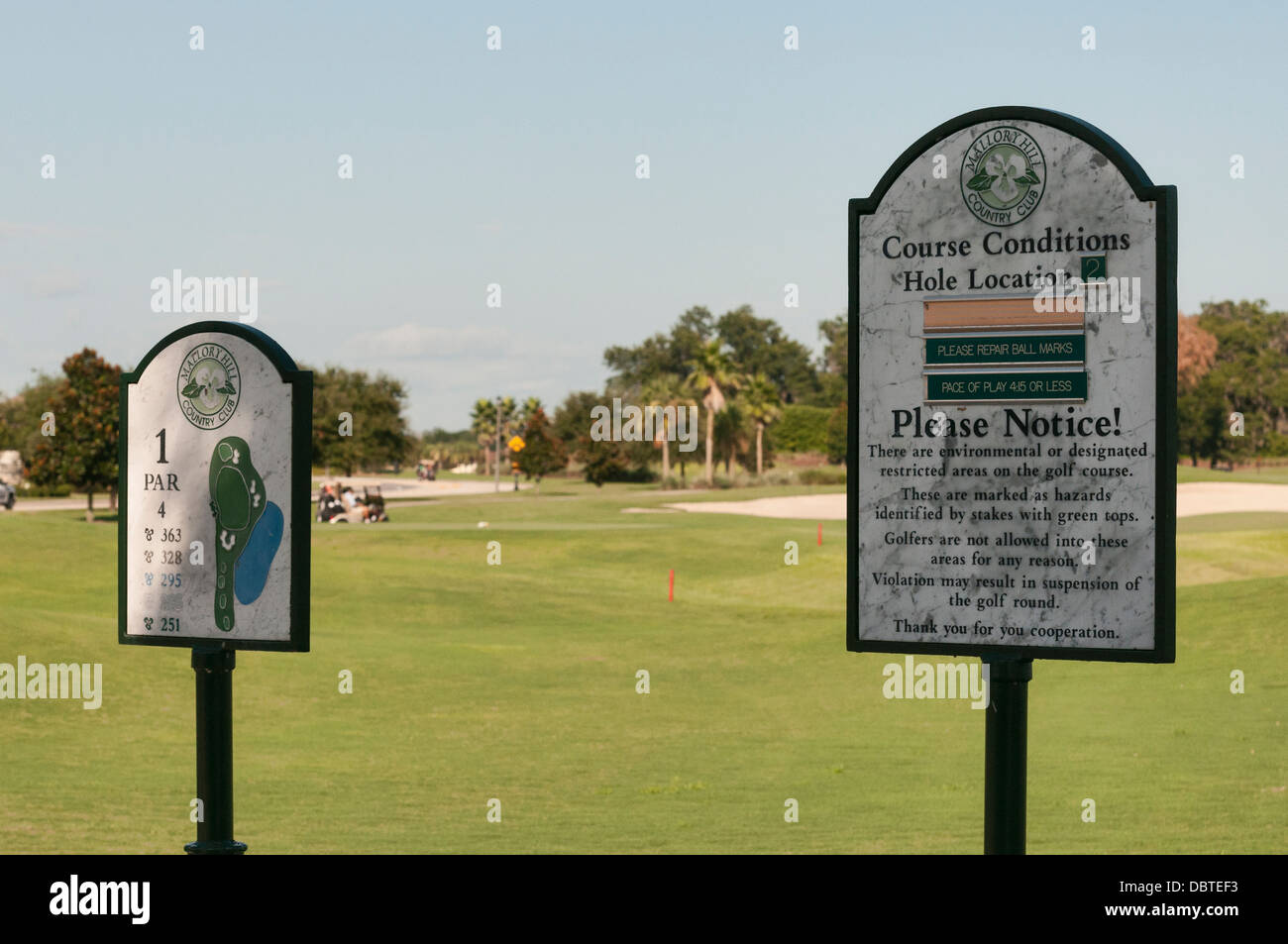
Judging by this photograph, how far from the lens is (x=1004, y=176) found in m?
6.16

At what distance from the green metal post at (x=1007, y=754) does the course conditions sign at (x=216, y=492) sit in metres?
3.45

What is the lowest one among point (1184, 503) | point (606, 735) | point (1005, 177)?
point (606, 735)

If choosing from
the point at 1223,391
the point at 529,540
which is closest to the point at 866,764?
the point at 529,540

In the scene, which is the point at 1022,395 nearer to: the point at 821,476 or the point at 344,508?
the point at 344,508

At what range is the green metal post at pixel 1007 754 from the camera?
20.2 ft

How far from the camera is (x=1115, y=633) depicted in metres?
6.05

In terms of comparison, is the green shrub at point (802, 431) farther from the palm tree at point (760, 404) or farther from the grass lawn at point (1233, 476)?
the grass lawn at point (1233, 476)

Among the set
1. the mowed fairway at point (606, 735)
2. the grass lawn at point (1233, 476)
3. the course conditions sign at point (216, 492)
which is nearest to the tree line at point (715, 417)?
the grass lawn at point (1233, 476)

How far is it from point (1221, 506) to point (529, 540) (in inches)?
1235

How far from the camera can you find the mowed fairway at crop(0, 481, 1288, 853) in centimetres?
1195

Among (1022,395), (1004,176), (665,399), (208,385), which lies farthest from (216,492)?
(665,399)

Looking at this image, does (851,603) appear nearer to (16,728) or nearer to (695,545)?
(16,728)

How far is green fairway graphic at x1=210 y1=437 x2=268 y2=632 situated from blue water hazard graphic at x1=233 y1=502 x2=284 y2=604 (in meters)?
0.03

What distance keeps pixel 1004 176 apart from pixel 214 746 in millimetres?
4882
